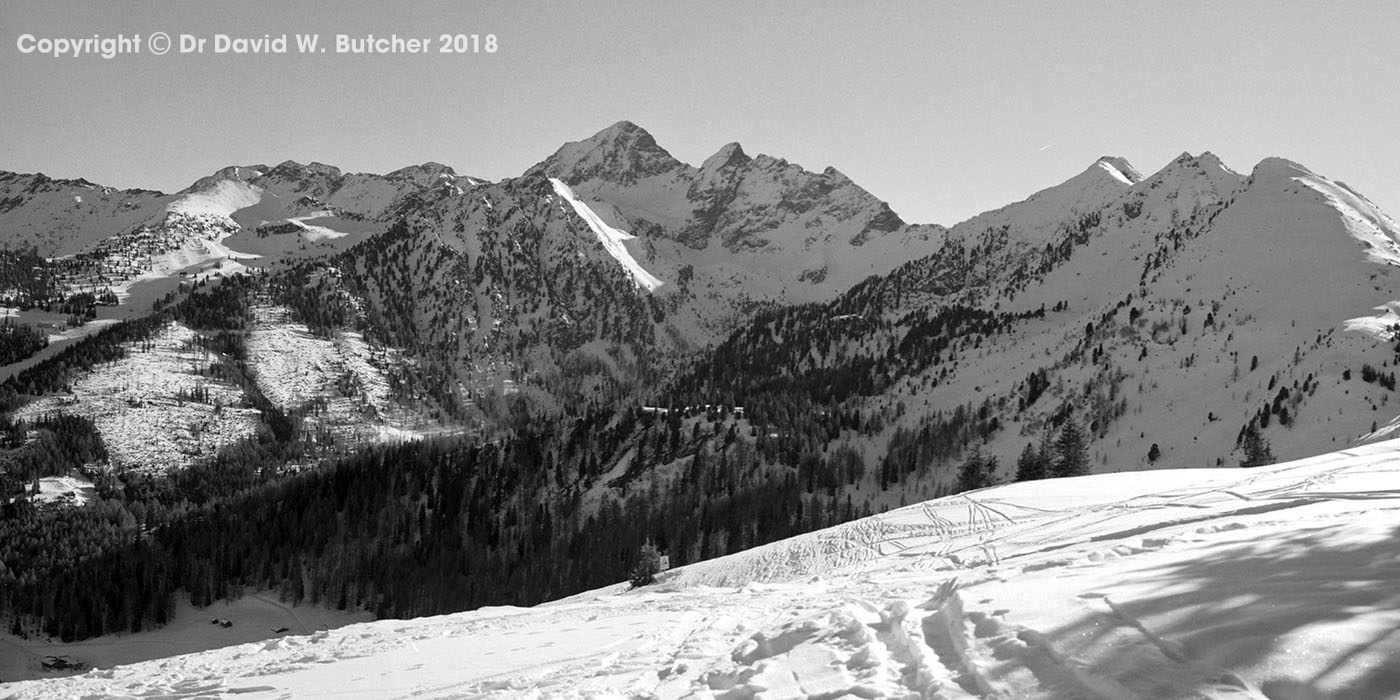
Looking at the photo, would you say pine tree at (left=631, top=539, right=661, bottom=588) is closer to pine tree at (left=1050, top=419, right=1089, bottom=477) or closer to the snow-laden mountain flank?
pine tree at (left=1050, top=419, right=1089, bottom=477)

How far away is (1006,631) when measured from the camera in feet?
29.0

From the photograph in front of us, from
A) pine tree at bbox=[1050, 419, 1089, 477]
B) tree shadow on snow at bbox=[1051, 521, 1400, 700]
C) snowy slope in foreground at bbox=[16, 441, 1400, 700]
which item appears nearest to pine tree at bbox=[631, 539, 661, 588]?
snowy slope in foreground at bbox=[16, 441, 1400, 700]

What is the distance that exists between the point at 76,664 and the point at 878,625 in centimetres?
13816

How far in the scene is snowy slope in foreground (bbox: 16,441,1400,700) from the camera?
6.77m

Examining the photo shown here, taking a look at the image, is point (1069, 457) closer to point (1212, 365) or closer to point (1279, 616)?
point (1279, 616)

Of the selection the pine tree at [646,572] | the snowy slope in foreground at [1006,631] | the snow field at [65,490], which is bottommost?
the snow field at [65,490]

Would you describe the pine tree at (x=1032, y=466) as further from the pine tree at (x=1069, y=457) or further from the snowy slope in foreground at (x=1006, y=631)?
the snowy slope in foreground at (x=1006, y=631)

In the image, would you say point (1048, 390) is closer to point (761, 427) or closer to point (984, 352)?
point (984, 352)

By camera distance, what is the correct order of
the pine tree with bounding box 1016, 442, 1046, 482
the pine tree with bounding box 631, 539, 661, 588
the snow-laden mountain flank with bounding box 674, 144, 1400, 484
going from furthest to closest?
the snow-laden mountain flank with bounding box 674, 144, 1400, 484 → the pine tree with bounding box 1016, 442, 1046, 482 → the pine tree with bounding box 631, 539, 661, 588

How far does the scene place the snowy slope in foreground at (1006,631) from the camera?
6766mm

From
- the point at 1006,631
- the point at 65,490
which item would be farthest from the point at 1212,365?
the point at 65,490

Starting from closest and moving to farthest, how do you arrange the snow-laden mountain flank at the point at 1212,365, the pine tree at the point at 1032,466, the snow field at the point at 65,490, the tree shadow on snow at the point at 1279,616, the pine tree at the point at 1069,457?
the tree shadow on snow at the point at 1279,616 → the pine tree at the point at 1032,466 → the pine tree at the point at 1069,457 → the snow-laden mountain flank at the point at 1212,365 → the snow field at the point at 65,490

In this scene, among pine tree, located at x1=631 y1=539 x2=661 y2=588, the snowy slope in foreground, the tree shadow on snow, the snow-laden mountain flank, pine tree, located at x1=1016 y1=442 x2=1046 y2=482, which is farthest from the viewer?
the snow-laden mountain flank

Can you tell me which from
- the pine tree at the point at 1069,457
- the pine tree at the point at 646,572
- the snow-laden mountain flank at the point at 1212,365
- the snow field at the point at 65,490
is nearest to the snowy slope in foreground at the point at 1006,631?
the pine tree at the point at 646,572
